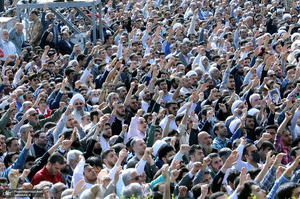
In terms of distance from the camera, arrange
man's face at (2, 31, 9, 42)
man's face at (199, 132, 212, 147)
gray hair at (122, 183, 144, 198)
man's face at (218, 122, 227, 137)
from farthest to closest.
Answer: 1. man's face at (2, 31, 9, 42)
2. man's face at (218, 122, 227, 137)
3. man's face at (199, 132, 212, 147)
4. gray hair at (122, 183, 144, 198)

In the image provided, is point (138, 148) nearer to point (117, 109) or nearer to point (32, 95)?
point (117, 109)

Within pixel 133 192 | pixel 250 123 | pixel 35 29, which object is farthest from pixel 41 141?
pixel 35 29

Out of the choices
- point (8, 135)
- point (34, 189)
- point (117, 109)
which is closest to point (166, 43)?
point (117, 109)

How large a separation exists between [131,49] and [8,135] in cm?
475

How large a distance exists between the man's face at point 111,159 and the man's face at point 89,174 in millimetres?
486

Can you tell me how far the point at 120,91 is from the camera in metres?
10.6

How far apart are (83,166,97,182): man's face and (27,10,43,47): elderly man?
327 inches

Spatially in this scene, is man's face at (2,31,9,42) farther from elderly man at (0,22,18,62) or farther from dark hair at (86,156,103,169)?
dark hair at (86,156,103,169)

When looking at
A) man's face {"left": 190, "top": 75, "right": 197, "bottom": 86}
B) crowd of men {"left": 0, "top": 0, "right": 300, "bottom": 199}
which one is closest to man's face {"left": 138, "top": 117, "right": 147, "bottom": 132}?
crowd of men {"left": 0, "top": 0, "right": 300, "bottom": 199}

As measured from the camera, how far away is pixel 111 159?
7539 millimetres

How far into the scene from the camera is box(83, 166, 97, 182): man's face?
7.04m

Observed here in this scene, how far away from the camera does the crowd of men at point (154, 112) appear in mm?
6809

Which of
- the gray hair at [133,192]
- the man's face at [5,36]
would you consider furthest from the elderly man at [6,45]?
the gray hair at [133,192]

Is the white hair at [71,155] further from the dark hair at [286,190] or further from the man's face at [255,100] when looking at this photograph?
the man's face at [255,100]
